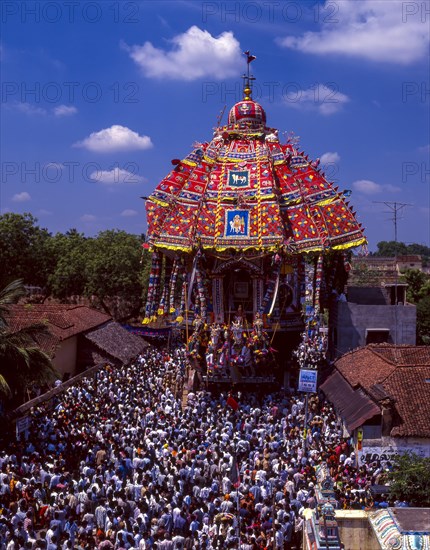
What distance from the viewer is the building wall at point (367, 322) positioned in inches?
1209

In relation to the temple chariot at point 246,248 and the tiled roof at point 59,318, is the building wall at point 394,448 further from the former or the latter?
the tiled roof at point 59,318

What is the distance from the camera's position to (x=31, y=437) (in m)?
21.0

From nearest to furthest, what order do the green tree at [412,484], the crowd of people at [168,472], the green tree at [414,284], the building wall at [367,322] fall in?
the crowd of people at [168,472], the green tree at [412,484], the building wall at [367,322], the green tree at [414,284]

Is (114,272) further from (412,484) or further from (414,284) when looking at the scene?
(412,484)

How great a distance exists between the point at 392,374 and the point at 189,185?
1417 cm

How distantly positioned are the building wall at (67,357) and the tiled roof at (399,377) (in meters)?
13.7

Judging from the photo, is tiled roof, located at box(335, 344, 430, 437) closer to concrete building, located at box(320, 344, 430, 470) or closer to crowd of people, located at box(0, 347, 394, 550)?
concrete building, located at box(320, 344, 430, 470)

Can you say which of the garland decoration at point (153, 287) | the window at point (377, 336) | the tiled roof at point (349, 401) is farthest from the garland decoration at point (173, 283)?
the window at point (377, 336)

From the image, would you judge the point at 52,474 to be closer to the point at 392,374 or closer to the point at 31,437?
the point at 31,437

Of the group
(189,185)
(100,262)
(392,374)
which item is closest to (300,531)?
(392,374)

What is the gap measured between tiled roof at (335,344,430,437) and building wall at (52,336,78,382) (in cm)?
1371

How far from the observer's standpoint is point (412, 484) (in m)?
17.4

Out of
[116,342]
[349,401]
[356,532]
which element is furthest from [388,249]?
[356,532]

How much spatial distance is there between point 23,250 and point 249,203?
25.6 m
